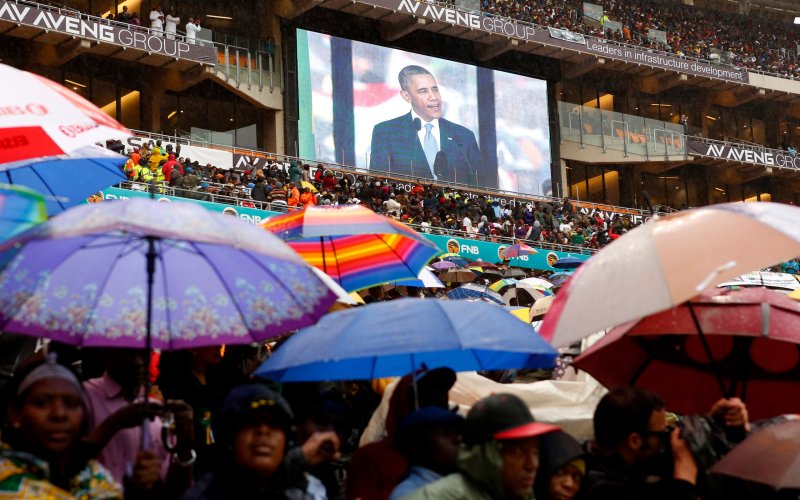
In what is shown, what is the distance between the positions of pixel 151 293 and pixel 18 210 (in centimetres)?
57

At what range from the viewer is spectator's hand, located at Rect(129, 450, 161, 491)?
391 centimetres

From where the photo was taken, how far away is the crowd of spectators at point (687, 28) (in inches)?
1492

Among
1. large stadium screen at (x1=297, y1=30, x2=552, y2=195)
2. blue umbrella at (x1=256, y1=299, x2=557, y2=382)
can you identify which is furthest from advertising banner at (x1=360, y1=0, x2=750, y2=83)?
blue umbrella at (x1=256, y1=299, x2=557, y2=382)

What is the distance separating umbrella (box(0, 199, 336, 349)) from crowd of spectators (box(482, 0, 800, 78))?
32.0 m

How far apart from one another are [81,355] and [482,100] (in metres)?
30.5

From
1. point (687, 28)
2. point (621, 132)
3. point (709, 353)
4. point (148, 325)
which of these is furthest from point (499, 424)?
point (687, 28)

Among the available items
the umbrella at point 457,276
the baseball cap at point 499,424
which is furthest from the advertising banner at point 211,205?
the baseball cap at point 499,424

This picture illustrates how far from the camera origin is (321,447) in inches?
173

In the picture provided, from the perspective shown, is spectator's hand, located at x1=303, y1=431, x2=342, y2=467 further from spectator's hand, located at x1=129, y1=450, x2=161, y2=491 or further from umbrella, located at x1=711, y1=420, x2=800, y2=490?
umbrella, located at x1=711, y1=420, x2=800, y2=490

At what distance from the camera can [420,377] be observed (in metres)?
4.82

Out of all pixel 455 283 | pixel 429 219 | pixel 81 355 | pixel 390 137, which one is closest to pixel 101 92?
pixel 390 137

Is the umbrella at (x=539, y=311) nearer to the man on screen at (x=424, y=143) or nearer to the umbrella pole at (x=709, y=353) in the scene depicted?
the umbrella pole at (x=709, y=353)

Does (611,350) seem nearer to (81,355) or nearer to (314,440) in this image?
(314,440)

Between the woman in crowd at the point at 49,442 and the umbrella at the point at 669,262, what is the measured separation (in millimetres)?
1798
